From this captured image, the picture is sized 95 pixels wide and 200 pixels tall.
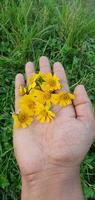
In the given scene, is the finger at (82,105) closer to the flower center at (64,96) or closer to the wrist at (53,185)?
the flower center at (64,96)

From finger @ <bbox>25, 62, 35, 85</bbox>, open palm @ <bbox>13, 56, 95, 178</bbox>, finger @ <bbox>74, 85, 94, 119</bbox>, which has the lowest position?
open palm @ <bbox>13, 56, 95, 178</bbox>

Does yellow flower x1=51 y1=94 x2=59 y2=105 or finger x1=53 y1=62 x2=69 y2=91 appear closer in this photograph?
yellow flower x1=51 y1=94 x2=59 y2=105

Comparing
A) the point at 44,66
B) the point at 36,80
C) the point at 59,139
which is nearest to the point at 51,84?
the point at 36,80

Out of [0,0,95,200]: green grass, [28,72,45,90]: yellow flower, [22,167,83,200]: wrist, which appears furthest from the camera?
[0,0,95,200]: green grass

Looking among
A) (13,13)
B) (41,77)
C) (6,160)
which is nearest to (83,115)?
(41,77)

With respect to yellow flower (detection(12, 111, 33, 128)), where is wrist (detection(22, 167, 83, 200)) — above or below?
below

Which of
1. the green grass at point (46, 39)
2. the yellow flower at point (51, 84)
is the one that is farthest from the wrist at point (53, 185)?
the green grass at point (46, 39)

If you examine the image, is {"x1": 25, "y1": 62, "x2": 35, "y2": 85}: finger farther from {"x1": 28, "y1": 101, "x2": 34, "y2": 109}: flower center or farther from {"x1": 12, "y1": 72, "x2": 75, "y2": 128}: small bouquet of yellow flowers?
{"x1": 28, "y1": 101, "x2": 34, "y2": 109}: flower center

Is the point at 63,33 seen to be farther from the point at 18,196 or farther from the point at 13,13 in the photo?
the point at 18,196

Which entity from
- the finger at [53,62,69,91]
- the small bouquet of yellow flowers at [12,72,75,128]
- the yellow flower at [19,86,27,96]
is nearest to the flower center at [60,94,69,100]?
the small bouquet of yellow flowers at [12,72,75,128]
